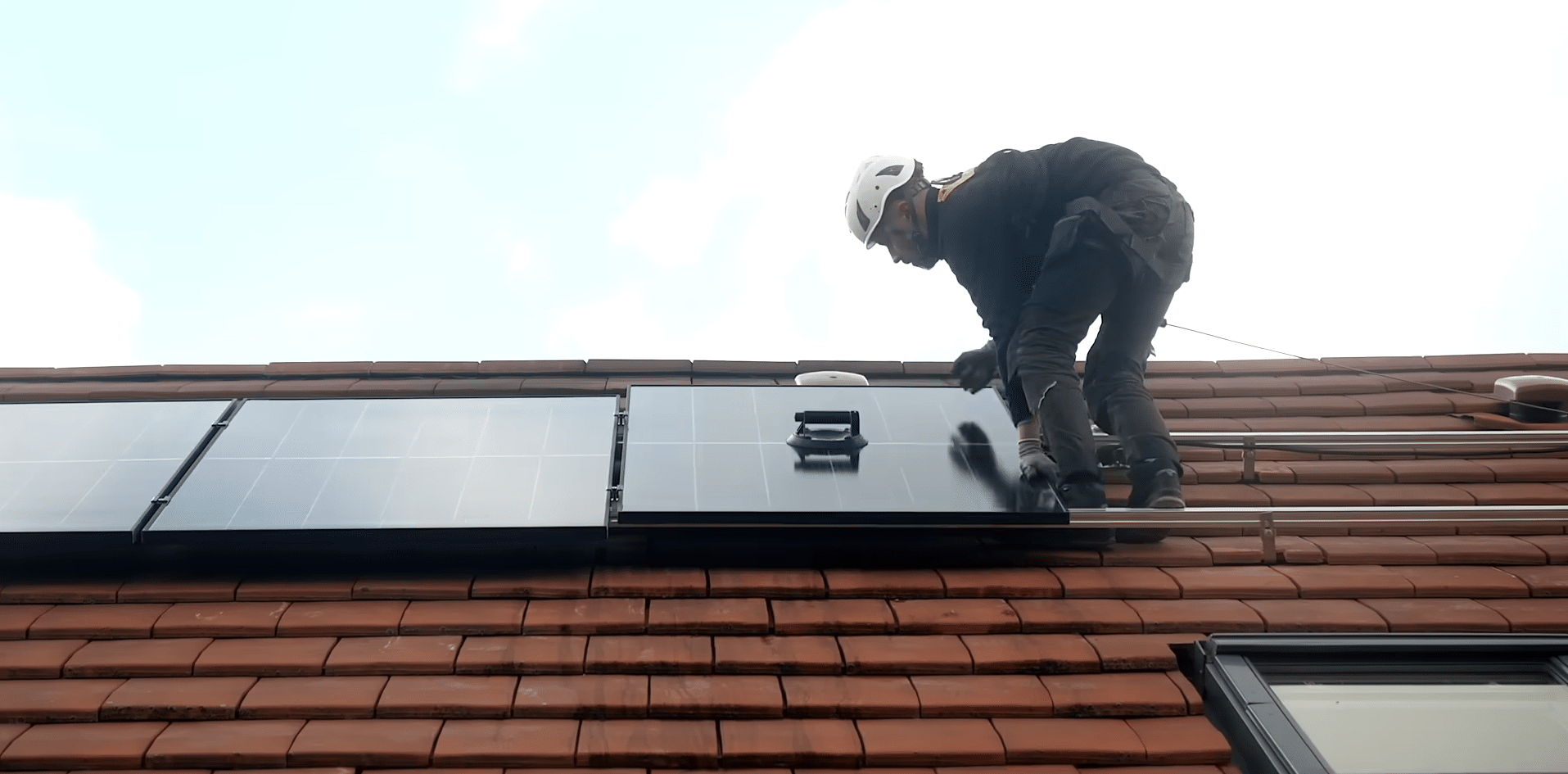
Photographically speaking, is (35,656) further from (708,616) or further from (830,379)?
(830,379)

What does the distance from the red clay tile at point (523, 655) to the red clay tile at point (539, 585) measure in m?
0.22

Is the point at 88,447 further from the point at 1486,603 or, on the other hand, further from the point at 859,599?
the point at 1486,603

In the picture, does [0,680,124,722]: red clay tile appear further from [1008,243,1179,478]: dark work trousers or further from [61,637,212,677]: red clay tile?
[1008,243,1179,478]: dark work trousers

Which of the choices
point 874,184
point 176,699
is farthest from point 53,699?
point 874,184

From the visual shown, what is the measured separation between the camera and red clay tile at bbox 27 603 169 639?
362 centimetres

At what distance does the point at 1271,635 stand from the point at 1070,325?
1.38m

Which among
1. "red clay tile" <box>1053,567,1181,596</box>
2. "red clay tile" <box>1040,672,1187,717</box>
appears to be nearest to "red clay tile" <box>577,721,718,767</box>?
"red clay tile" <box>1040,672,1187,717</box>

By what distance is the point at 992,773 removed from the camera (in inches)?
123

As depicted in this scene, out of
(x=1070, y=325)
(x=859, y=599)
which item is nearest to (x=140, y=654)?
(x=859, y=599)

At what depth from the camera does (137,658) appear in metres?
3.50

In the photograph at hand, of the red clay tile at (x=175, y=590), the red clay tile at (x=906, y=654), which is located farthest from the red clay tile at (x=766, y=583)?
the red clay tile at (x=175, y=590)

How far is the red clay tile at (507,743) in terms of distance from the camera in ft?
10.2

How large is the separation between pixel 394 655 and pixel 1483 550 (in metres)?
3.78

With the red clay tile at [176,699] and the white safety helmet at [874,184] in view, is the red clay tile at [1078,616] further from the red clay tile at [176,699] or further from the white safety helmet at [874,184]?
the red clay tile at [176,699]
